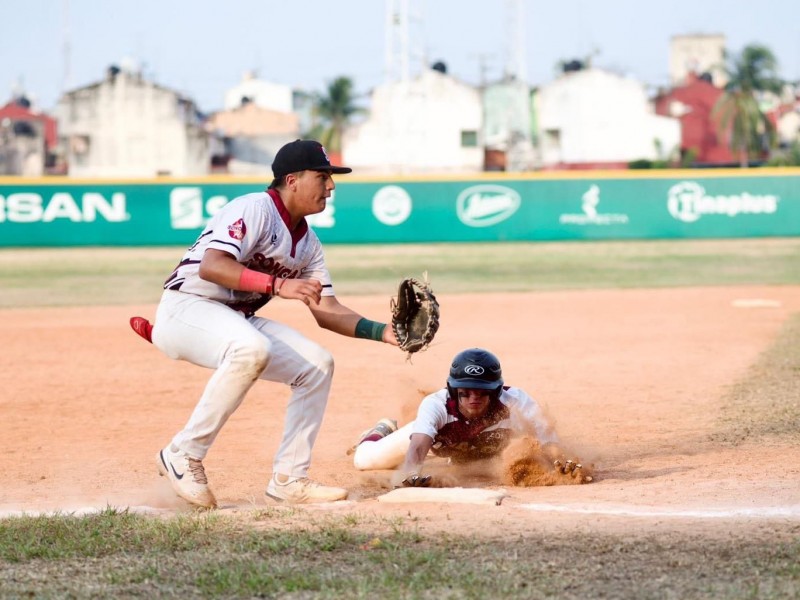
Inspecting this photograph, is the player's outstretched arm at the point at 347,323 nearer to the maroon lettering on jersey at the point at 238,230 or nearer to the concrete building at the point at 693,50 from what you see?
the maroon lettering on jersey at the point at 238,230

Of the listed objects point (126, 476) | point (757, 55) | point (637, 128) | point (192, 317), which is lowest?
point (126, 476)

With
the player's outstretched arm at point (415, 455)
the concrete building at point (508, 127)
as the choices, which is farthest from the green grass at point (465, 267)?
the concrete building at point (508, 127)

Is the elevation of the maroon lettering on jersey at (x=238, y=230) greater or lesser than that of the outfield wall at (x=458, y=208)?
lesser

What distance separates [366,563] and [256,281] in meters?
1.49

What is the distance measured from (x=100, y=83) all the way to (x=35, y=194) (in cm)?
2605

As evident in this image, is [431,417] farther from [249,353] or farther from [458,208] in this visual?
[458,208]

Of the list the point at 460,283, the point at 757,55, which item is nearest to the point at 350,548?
the point at 460,283

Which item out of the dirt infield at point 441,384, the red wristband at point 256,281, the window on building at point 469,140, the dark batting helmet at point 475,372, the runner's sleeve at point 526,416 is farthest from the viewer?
the window on building at point 469,140

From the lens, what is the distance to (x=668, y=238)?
29.2 metres

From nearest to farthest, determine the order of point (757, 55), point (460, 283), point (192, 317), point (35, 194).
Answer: point (192, 317)
point (460, 283)
point (35, 194)
point (757, 55)

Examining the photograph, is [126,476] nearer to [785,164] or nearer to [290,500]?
[290,500]

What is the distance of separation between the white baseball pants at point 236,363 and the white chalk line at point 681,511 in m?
1.19

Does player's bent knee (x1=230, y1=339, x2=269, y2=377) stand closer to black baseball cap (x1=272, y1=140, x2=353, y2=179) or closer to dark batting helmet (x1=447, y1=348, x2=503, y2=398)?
black baseball cap (x1=272, y1=140, x2=353, y2=179)

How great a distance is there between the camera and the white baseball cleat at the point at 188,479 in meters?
5.47
